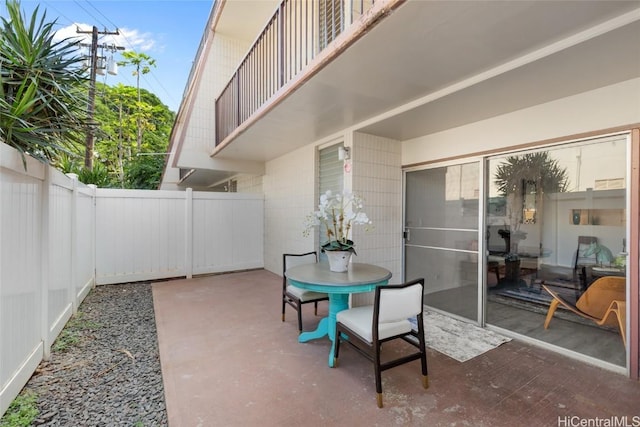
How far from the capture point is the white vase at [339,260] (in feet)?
9.85

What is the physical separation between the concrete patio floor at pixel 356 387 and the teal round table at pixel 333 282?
19cm

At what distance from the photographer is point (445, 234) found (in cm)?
390

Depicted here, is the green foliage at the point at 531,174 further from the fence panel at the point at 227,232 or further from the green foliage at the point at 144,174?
the green foliage at the point at 144,174

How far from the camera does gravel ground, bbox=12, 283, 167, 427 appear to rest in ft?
6.31

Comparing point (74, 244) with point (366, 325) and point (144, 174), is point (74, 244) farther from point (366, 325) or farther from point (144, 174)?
point (144, 174)

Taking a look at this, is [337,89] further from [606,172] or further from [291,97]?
[606,172]

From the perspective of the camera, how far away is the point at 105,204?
17.4ft

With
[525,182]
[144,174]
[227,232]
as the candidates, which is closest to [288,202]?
[227,232]

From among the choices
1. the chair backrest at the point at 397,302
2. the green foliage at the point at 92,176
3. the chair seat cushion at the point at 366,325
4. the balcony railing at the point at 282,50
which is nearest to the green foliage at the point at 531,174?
the chair backrest at the point at 397,302

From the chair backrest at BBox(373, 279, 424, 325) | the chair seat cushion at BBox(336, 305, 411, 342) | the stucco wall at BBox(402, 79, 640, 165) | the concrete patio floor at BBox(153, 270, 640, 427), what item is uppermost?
the stucco wall at BBox(402, 79, 640, 165)

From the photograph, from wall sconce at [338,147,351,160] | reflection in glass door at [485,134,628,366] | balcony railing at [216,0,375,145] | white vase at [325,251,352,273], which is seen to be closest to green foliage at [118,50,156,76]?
balcony railing at [216,0,375,145]

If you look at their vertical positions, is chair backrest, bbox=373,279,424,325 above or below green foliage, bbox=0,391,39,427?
above

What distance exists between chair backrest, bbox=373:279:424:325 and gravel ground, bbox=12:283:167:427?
1608 millimetres

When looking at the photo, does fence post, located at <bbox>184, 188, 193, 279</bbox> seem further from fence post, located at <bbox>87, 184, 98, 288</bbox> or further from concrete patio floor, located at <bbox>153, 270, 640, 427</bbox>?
concrete patio floor, located at <bbox>153, 270, 640, 427</bbox>
